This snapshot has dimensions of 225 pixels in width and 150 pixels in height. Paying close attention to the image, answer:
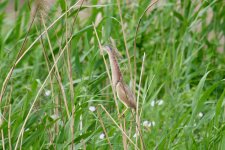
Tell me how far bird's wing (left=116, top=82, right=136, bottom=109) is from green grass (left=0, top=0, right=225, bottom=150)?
0.15m

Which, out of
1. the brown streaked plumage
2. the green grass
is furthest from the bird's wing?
the green grass

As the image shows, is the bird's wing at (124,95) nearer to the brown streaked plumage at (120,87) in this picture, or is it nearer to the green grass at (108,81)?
the brown streaked plumage at (120,87)

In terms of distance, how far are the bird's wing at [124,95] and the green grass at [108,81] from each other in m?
0.15

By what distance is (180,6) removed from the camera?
165 inches

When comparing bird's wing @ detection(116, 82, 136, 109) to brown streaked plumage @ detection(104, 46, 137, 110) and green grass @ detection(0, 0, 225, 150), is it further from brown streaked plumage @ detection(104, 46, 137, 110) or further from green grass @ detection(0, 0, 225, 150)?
green grass @ detection(0, 0, 225, 150)

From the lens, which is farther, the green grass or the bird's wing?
the green grass

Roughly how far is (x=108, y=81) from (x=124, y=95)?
54.9 inches

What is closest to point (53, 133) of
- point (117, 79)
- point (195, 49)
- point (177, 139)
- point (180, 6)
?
point (177, 139)

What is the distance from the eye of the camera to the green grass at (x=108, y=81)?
2.61 meters

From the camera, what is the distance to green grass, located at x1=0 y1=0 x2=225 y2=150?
2605 millimetres

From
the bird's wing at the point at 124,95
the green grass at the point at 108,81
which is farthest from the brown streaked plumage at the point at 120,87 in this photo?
the green grass at the point at 108,81

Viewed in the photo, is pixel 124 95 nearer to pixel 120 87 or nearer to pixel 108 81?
pixel 120 87

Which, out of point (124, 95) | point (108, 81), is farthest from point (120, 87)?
point (108, 81)

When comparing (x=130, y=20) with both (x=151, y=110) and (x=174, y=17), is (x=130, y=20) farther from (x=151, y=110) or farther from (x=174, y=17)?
(x=151, y=110)
